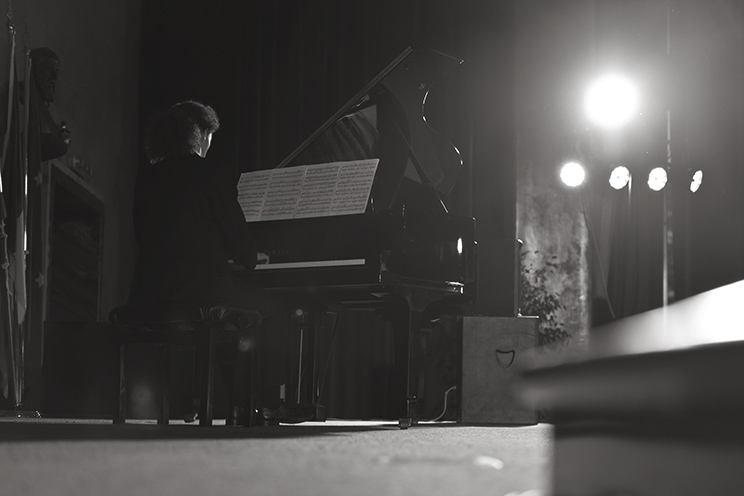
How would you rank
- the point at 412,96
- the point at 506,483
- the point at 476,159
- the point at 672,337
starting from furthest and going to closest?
1. the point at 476,159
2. the point at 412,96
3. the point at 506,483
4. the point at 672,337

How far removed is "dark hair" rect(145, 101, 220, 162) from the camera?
3.71m

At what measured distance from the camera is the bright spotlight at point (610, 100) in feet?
23.5

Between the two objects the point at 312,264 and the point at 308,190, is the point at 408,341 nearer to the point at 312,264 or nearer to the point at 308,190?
the point at 312,264

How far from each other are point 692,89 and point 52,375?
5.00 m

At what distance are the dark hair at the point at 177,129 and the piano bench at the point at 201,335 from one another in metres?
0.61

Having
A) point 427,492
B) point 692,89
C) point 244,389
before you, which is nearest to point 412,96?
point 244,389

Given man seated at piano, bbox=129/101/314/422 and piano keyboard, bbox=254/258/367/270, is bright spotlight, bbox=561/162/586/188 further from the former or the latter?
man seated at piano, bbox=129/101/314/422

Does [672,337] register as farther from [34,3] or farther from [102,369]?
[34,3]

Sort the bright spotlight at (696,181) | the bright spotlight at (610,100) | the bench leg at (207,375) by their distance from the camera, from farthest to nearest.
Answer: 1. the bright spotlight at (610,100)
2. the bright spotlight at (696,181)
3. the bench leg at (207,375)

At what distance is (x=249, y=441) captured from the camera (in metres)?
2.56

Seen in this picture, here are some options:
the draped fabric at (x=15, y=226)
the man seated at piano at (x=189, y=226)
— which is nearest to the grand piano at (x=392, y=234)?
the man seated at piano at (x=189, y=226)

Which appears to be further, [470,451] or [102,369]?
[102,369]

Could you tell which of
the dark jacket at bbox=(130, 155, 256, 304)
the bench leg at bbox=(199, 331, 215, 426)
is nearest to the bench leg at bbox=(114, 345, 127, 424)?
the dark jacket at bbox=(130, 155, 256, 304)

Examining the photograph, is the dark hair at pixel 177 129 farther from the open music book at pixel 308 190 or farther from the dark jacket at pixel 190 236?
the open music book at pixel 308 190
